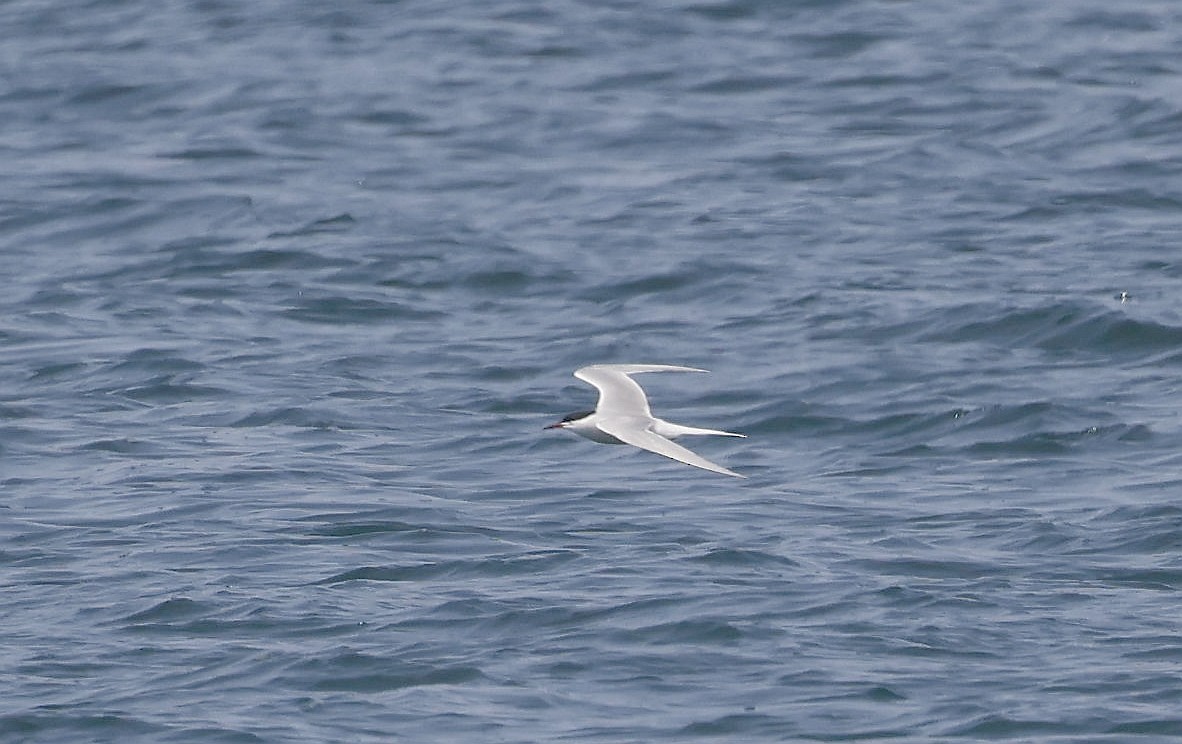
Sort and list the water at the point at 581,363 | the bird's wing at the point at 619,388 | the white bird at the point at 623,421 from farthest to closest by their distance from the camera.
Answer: the bird's wing at the point at 619,388 → the water at the point at 581,363 → the white bird at the point at 623,421

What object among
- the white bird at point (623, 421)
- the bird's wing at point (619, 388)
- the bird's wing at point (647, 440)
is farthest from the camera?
the bird's wing at point (619, 388)

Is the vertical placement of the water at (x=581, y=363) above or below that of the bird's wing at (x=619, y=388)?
below

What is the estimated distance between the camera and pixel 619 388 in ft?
40.2

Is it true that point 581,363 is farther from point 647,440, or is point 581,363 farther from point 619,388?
point 647,440

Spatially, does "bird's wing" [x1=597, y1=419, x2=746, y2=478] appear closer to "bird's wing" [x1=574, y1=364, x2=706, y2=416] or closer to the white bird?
the white bird

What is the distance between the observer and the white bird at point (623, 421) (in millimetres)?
10672

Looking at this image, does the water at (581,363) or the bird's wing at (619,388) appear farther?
the bird's wing at (619,388)

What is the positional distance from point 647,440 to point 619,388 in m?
1.61

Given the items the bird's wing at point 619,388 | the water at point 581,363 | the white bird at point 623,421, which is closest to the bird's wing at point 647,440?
the white bird at point 623,421

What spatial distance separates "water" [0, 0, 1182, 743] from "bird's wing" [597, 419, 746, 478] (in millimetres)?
950

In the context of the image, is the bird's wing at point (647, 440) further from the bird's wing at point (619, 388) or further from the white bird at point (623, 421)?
the bird's wing at point (619, 388)

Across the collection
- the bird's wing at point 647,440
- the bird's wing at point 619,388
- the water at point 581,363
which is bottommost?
the water at point 581,363

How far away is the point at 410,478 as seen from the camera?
45.2 feet

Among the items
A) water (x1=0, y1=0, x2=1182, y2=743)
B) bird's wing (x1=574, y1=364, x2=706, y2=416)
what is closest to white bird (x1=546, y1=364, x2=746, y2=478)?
bird's wing (x1=574, y1=364, x2=706, y2=416)
